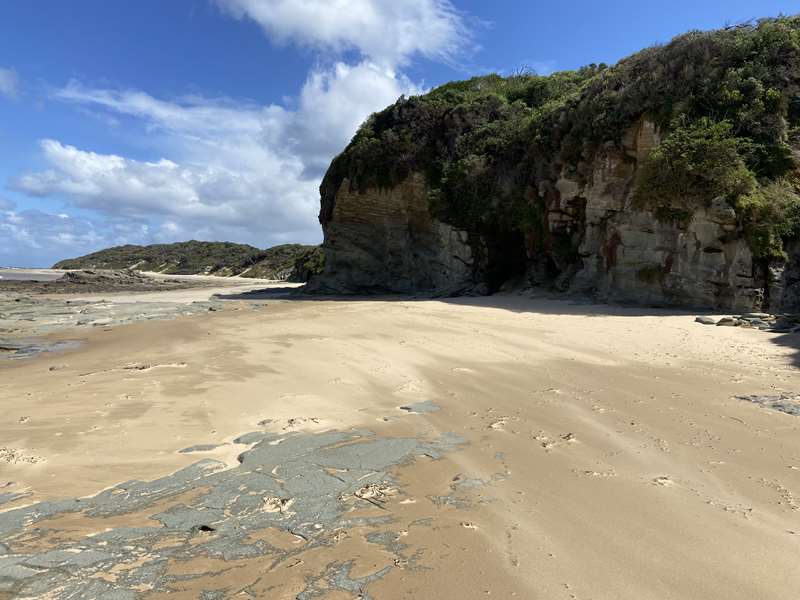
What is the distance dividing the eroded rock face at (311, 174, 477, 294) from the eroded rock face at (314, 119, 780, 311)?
0.05m

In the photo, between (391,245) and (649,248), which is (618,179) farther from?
(391,245)

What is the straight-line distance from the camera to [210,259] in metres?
84.7

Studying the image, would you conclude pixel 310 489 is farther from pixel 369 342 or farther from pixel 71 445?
pixel 369 342

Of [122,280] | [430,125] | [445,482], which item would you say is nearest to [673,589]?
[445,482]

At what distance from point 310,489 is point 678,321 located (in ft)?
33.5

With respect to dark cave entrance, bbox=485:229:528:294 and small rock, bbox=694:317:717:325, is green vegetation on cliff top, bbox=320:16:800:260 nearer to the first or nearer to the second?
dark cave entrance, bbox=485:229:528:294

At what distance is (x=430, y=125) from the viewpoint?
2486cm

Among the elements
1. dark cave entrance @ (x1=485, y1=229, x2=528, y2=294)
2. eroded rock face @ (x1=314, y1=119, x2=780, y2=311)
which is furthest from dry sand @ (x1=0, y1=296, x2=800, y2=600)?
dark cave entrance @ (x1=485, y1=229, x2=528, y2=294)

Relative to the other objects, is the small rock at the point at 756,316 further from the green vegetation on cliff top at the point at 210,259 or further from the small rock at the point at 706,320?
the green vegetation on cliff top at the point at 210,259

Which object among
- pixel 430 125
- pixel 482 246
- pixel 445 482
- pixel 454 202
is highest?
pixel 430 125

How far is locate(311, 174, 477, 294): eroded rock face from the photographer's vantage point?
76.5ft

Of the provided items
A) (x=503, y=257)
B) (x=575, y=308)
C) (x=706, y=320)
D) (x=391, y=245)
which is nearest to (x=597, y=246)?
(x=575, y=308)

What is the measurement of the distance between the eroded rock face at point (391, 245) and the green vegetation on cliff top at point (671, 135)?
136 cm

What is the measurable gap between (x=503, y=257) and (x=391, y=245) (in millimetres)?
6924
